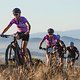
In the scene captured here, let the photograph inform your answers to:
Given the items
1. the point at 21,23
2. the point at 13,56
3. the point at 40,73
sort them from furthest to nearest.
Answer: the point at 13,56 → the point at 21,23 → the point at 40,73

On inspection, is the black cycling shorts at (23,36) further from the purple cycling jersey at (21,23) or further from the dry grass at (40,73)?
the dry grass at (40,73)

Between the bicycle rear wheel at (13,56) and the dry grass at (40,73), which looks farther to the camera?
the bicycle rear wheel at (13,56)

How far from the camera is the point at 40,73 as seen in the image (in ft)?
44.7

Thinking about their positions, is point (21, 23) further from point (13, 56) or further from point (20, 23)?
point (13, 56)

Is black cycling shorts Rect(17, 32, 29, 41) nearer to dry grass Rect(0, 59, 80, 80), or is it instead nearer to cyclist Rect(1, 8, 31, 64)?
cyclist Rect(1, 8, 31, 64)

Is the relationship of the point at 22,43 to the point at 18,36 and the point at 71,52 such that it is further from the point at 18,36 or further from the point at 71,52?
the point at 71,52

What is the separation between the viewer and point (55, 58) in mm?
14805

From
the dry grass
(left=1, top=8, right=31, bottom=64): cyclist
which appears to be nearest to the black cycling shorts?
(left=1, top=8, right=31, bottom=64): cyclist

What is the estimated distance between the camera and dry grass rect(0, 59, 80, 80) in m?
12.9

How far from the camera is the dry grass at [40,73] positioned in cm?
1289

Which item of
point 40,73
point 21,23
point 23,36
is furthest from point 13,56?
point 40,73

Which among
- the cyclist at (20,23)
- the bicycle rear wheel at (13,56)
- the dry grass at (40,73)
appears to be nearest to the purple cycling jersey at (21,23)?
the cyclist at (20,23)

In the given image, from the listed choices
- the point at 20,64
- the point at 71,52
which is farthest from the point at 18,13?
the point at 71,52

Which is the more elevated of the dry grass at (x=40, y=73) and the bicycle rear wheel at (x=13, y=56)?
the bicycle rear wheel at (x=13, y=56)
